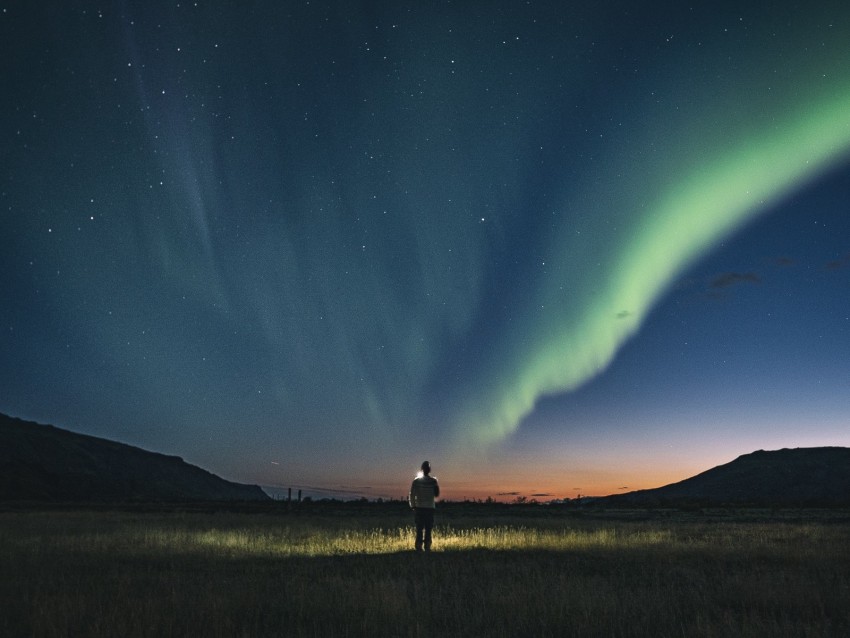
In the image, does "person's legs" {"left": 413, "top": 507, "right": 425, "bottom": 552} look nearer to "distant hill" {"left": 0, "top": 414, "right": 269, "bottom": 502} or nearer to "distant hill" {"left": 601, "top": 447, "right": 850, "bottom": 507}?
"distant hill" {"left": 0, "top": 414, "right": 269, "bottom": 502}

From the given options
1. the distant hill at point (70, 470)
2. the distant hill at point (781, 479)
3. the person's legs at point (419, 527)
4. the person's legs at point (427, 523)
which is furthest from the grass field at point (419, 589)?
the distant hill at point (781, 479)

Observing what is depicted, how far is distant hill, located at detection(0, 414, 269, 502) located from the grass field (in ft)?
250

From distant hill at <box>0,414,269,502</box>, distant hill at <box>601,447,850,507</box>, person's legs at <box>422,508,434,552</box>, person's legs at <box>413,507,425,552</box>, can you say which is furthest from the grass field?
distant hill at <box>601,447,850,507</box>

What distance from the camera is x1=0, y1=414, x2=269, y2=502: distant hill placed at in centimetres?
11025

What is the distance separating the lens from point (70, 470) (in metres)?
146

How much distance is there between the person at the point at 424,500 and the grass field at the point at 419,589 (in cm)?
58

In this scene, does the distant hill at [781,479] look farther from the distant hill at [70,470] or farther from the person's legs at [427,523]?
the person's legs at [427,523]

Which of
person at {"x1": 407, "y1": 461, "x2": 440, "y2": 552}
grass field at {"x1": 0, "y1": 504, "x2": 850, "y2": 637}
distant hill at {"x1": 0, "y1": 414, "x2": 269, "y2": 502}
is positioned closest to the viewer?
grass field at {"x1": 0, "y1": 504, "x2": 850, "y2": 637}

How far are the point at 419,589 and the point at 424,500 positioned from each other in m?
6.11

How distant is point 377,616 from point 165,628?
2.32 meters

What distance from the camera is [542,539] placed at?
1986cm

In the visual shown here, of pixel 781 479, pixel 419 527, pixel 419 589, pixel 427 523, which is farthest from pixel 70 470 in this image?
pixel 781 479

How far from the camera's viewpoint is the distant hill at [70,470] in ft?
362

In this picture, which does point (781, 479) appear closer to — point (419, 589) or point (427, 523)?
point (427, 523)
